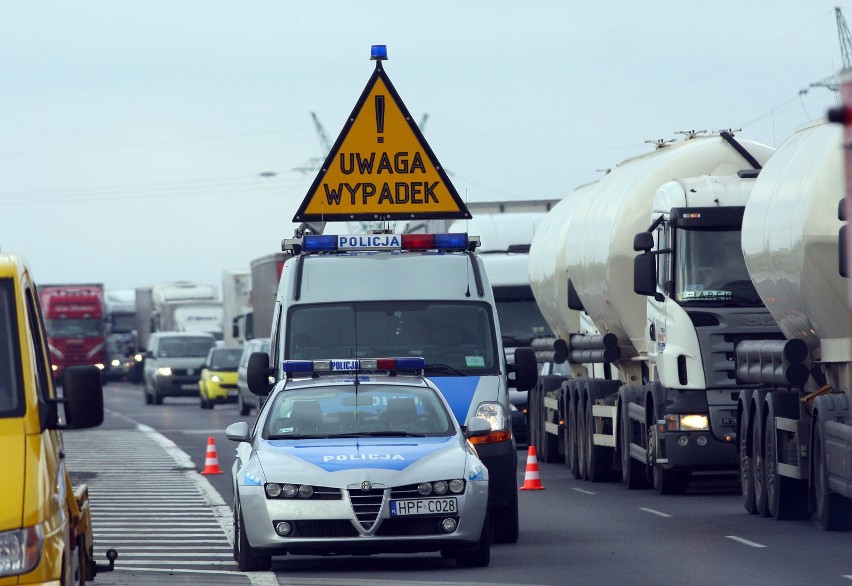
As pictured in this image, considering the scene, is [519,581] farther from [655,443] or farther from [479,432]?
[655,443]

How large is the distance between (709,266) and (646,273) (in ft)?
2.14

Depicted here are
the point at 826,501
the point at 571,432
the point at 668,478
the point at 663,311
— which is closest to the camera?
the point at 826,501

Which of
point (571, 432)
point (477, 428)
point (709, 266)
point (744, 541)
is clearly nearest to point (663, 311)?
point (709, 266)

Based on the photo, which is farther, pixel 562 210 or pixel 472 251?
pixel 562 210

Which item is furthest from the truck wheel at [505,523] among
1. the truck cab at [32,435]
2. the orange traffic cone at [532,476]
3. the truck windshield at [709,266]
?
the orange traffic cone at [532,476]

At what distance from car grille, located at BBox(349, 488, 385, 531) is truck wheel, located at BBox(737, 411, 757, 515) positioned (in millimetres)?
6478

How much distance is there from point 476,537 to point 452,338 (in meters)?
3.50

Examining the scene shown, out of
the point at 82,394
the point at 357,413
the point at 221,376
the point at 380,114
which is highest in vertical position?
the point at 380,114

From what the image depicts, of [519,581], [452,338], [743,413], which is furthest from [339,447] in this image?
[743,413]

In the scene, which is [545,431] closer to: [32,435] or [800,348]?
[800,348]

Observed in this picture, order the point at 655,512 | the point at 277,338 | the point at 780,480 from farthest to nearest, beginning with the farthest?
1. the point at 655,512
2. the point at 780,480
3. the point at 277,338

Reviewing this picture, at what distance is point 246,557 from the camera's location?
1341 centimetres

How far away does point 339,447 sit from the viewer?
44.1ft

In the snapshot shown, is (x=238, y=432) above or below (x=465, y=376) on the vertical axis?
below
